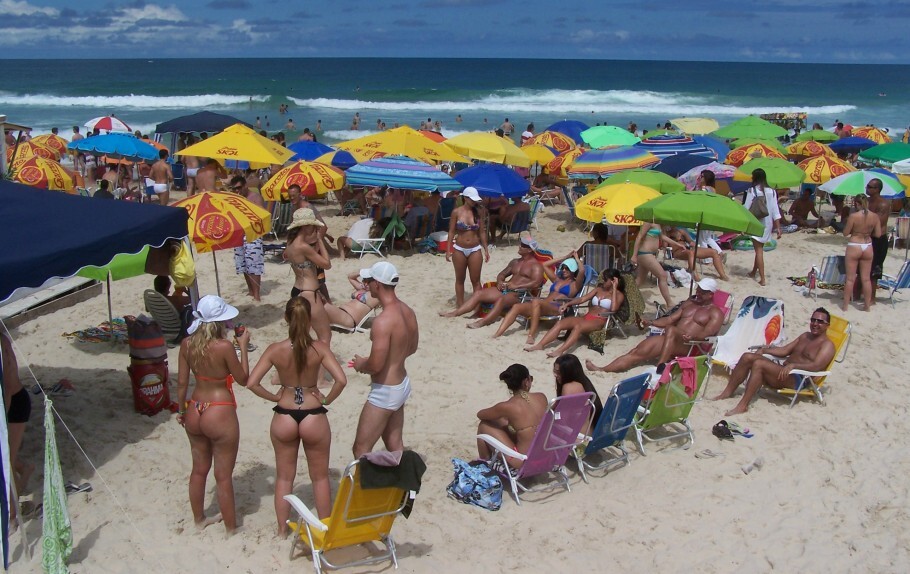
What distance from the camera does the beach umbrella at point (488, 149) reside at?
11.9 metres

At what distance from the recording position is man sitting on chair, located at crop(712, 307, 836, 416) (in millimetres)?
6305

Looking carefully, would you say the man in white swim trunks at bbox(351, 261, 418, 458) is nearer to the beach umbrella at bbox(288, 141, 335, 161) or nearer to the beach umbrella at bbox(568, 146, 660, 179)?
the beach umbrella at bbox(568, 146, 660, 179)

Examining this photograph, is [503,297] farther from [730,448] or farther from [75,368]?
[75,368]

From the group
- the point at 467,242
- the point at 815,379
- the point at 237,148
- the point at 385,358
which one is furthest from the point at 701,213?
the point at 237,148

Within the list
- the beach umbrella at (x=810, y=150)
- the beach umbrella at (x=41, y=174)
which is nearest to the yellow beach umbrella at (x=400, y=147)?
the beach umbrella at (x=41, y=174)

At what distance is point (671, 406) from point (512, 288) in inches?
112

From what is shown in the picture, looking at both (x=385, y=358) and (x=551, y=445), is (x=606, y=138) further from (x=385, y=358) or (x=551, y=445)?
(x=385, y=358)

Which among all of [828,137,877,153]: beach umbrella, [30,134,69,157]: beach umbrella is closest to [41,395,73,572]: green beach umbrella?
[30,134,69,157]: beach umbrella

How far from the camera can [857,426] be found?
6.10 meters

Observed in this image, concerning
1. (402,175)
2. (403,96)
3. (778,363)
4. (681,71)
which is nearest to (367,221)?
(402,175)

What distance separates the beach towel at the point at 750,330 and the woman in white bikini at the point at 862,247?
2.16 metres

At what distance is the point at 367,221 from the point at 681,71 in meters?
83.0

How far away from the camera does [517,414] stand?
4984 mm

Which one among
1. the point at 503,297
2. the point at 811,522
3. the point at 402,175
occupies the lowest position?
the point at 811,522
